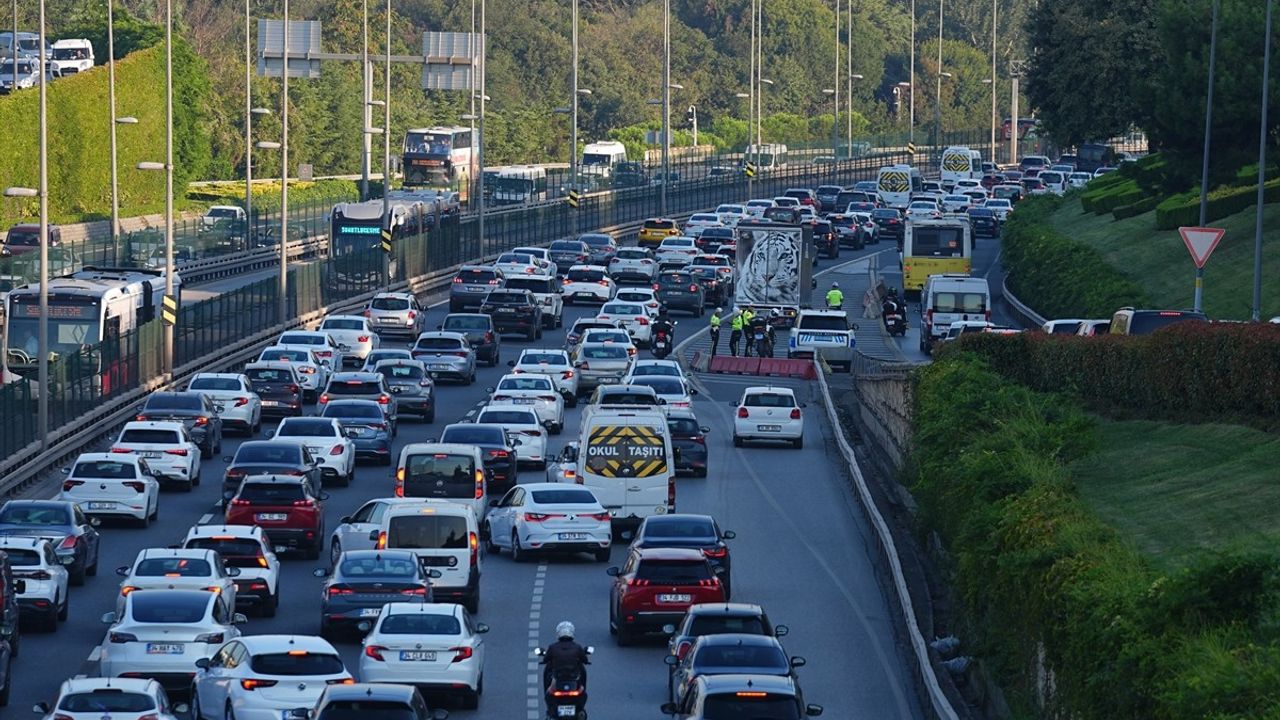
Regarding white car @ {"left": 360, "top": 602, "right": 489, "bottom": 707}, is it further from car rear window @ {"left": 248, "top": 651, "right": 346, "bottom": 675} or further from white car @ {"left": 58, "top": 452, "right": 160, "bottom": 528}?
white car @ {"left": 58, "top": 452, "right": 160, "bottom": 528}

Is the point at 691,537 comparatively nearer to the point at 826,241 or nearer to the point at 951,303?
the point at 951,303

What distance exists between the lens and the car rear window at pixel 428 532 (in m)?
32.9

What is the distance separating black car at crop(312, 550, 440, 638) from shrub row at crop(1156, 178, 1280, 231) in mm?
39330

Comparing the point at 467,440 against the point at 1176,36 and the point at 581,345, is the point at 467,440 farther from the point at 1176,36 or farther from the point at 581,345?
the point at 1176,36

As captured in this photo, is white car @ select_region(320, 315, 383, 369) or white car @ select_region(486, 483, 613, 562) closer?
white car @ select_region(486, 483, 613, 562)

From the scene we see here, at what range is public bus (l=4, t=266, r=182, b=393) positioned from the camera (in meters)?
51.8

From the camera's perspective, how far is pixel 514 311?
6981 centimetres

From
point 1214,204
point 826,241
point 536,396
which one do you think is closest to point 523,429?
point 536,396

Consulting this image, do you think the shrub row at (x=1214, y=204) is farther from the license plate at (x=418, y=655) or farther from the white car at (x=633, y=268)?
the license plate at (x=418, y=655)

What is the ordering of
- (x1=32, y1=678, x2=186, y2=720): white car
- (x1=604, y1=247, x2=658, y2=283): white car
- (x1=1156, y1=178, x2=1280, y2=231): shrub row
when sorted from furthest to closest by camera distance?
(x1=604, y1=247, x2=658, y2=283): white car < (x1=1156, y1=178, x2=1280, y2=231): shrub row < (x1=32, y1=678, x2=186, y2=720): white car

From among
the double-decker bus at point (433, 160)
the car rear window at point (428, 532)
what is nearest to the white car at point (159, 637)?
the car rear window at point (428, 532)

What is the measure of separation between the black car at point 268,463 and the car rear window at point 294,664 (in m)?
15.3

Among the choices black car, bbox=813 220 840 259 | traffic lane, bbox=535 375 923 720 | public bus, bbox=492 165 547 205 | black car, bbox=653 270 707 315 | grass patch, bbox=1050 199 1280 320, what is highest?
Answer: public bus, bbox=492 165 547 205

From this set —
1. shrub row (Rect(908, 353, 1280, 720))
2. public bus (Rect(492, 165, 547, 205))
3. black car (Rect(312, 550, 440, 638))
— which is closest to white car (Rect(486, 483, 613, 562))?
shrub row (Rect(908, 353, 1280, 720))
